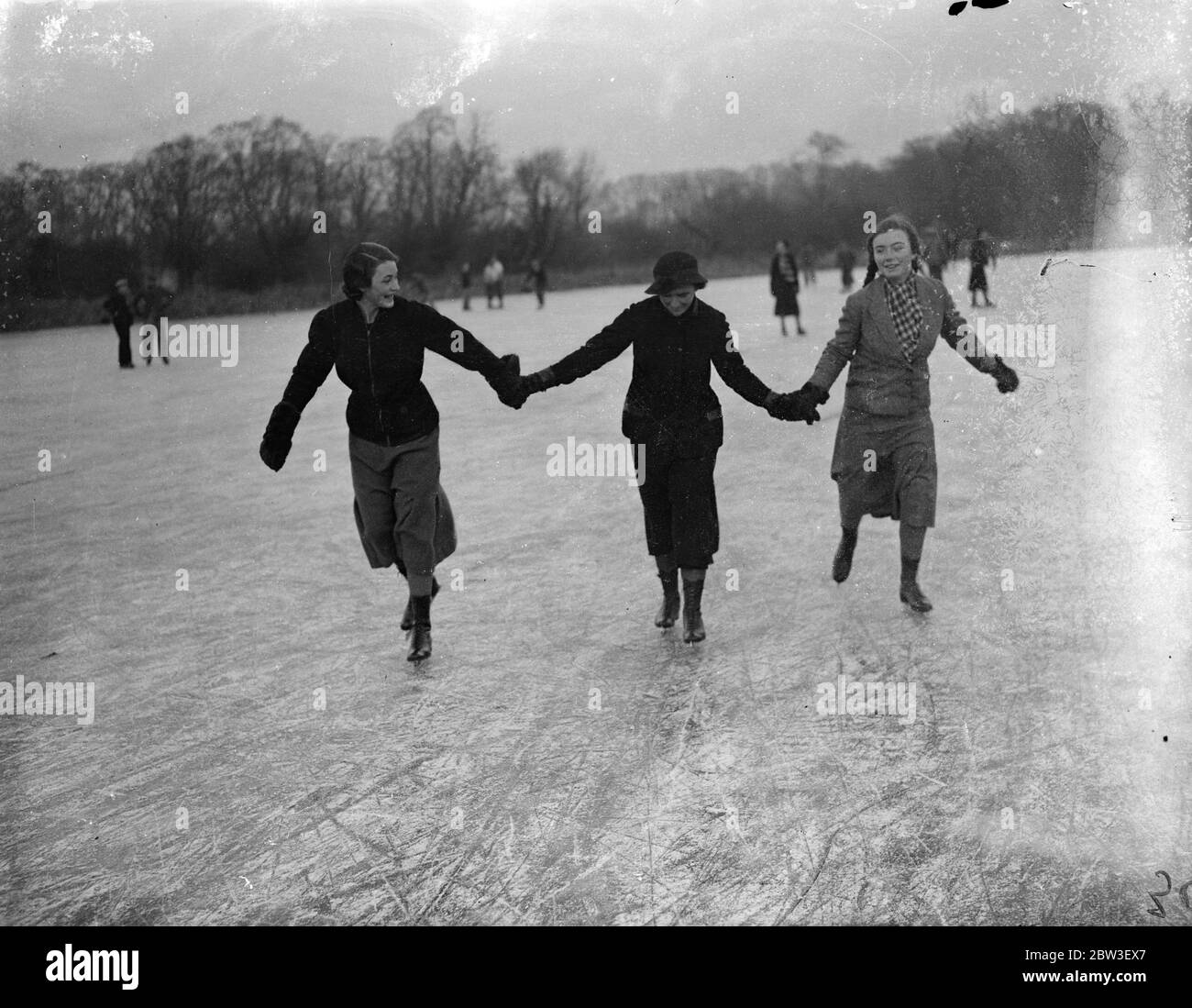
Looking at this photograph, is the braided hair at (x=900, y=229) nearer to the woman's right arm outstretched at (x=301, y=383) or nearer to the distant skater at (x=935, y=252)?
the distant skater at (x=935, y=252)

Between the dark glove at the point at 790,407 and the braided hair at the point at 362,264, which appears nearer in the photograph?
the braided hair at the point at 362,264

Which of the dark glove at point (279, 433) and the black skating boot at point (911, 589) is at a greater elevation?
the dark glove at point (279, 433)

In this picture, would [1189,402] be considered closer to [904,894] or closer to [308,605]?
[904,894]

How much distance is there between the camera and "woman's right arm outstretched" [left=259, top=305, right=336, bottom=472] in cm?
477

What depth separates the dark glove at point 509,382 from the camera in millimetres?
4844

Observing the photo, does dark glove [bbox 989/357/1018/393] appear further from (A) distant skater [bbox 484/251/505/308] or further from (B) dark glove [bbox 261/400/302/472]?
(B) dark glove [bbox 261/400/302/472]

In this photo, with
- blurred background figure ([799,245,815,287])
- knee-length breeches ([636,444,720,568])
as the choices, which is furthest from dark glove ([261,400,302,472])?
blurred background figure ([799,245,815,287])

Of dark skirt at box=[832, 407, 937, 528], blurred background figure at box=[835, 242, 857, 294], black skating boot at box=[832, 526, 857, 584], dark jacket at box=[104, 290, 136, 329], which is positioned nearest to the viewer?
dark skirt at box=[832, 407, 937, 528]

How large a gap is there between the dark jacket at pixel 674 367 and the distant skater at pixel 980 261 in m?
0.97

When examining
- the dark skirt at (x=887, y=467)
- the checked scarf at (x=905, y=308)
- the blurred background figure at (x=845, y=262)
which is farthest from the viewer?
the blurred background figure at (x=845, y=262)

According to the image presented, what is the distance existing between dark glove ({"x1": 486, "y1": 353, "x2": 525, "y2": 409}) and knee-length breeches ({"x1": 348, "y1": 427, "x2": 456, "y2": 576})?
1.09ft

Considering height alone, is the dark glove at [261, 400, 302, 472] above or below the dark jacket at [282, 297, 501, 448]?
below

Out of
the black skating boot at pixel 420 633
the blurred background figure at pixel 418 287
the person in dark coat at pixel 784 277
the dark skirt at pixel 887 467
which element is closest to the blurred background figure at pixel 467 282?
the blurred background figure at pixel 418 287
